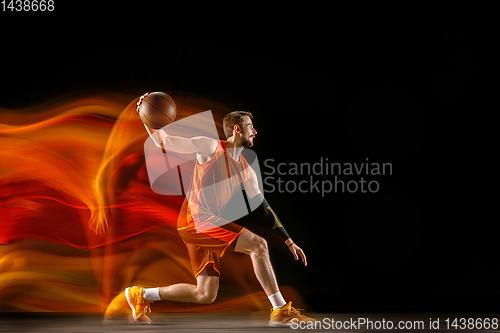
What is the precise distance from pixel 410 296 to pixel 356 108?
2139mm

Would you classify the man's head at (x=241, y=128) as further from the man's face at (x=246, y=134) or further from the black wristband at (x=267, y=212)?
the black wristband at (x=267, y=212)

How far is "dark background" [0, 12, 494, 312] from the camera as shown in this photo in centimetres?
456

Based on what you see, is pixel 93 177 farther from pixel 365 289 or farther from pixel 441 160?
pixel 441 160

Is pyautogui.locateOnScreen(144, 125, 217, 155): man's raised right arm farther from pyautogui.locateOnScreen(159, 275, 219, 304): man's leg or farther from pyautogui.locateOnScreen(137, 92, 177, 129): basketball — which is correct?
pyautogui.locateOnScreen(159, 275, 219, 304): man's leg

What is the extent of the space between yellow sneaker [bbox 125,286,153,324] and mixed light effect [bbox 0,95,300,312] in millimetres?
432

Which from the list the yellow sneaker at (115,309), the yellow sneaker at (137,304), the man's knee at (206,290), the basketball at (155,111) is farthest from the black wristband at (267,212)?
the yellow sneaker at (115,309)

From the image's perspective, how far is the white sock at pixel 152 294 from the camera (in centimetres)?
379

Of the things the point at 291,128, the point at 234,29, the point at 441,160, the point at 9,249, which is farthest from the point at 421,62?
the point at 9,249

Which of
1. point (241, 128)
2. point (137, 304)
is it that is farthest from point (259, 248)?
point (137, 304)

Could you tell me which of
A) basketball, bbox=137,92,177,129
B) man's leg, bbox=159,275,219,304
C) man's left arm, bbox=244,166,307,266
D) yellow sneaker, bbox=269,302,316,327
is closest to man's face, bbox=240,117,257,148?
man's left arm, bbox=244,166,307,266

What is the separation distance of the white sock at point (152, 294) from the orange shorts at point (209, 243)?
1.31ft

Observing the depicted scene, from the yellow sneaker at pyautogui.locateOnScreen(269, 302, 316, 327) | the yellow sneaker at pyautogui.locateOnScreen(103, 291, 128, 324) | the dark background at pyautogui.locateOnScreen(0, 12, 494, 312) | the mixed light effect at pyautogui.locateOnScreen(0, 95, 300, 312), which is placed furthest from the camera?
the dark background at pyautogui.locateOnScreen(0, 12, 494, 312)

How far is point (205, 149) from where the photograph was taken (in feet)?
12.6

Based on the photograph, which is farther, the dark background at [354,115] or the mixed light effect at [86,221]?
the dark background at [354,115]
